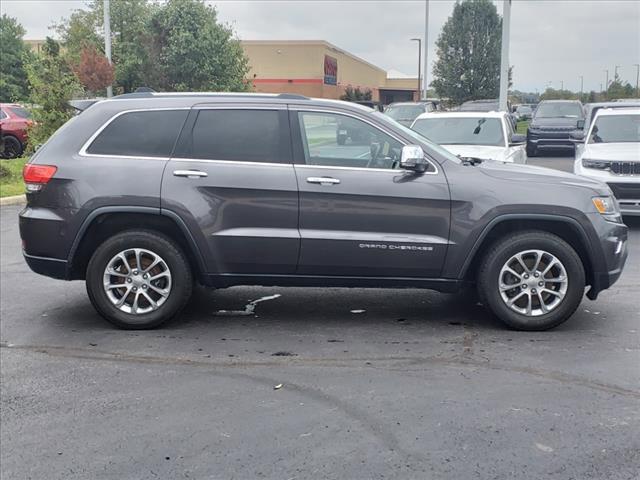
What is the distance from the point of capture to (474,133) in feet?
38.4

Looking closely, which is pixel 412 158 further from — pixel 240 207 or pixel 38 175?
pixel 38 175

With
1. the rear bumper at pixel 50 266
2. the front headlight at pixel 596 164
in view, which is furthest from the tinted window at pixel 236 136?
the front headlight at pixel 596 164

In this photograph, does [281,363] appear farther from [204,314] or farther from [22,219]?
[22,219]

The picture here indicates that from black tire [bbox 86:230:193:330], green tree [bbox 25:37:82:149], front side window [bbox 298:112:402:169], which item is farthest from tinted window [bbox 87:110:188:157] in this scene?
green tree [bbox 25:37:82:149]

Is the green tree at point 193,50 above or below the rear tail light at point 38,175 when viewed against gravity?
above

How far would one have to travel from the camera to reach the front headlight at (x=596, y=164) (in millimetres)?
10555

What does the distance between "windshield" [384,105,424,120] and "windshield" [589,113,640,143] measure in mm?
14397

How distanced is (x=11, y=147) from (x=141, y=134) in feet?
52.3

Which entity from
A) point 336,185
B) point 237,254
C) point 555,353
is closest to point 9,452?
point 237,254

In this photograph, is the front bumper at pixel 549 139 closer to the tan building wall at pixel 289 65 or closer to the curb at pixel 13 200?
the curb at pixel 13 200

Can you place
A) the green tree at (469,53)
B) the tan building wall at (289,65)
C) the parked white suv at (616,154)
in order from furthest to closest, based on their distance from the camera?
1. the tan building wall at (289,65)
2. the green tree at (469,53)
3. the parked white suv at (616,154)

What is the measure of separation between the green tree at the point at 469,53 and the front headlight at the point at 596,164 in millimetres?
41126

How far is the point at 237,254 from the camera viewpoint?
5.67 meters

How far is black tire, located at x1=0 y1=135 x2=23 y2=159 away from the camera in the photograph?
1972cm
